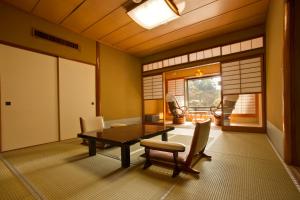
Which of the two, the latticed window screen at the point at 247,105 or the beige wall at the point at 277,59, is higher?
the beige wall at the point at 277,59

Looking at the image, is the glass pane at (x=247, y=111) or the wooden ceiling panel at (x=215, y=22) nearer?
the wooden ceiling panel at (x=215, y=22)

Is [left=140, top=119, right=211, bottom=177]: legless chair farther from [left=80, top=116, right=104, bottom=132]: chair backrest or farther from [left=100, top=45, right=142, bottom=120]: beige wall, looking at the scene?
[left=100, top=45, right=142, bottom=120]: beige wall

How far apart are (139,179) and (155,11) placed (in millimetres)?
2443

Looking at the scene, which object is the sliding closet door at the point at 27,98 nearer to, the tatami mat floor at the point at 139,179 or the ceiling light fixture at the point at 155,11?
the tatami mat floor at the point at 139,179

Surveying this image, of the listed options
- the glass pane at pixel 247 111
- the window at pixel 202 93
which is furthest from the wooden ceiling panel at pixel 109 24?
the window at pixel 202 93

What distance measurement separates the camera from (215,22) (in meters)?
3.46

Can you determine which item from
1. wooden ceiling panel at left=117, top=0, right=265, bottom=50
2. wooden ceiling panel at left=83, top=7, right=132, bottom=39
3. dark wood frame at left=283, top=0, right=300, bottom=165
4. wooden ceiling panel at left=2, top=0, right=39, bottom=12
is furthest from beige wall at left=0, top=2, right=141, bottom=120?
dark wood frame at left=283, top=0, right=300, bottom=165

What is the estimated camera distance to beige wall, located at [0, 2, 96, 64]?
9.09ft

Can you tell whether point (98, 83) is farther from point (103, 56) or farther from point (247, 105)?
point (247, 105)

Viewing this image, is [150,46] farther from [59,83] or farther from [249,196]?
[249,196]

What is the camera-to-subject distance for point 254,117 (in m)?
5.51

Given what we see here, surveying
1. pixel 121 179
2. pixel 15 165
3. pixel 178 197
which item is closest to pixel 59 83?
pixel 15 165

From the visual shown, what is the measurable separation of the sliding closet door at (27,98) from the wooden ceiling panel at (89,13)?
924 millimetres

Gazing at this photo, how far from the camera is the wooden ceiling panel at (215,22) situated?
9.95 feet
